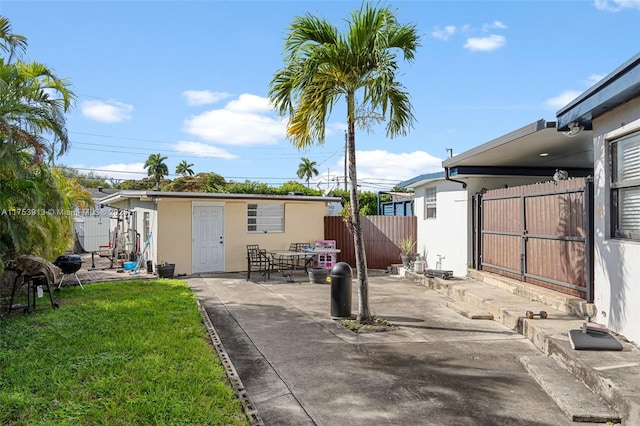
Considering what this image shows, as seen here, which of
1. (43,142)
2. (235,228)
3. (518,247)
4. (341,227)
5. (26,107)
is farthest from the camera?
(341,227)

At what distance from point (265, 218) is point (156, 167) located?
40664 mm

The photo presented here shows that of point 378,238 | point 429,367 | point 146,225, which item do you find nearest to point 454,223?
point 378,238

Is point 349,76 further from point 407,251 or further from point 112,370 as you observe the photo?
point 407,251

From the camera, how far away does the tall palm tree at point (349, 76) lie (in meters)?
6.61

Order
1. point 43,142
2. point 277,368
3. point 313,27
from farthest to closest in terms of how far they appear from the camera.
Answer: point 43,142
point 313,27
point 277,368

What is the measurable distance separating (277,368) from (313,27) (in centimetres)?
501

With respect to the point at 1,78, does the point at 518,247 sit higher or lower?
lower

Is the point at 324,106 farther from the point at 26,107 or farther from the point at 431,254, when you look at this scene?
the point at 431,254

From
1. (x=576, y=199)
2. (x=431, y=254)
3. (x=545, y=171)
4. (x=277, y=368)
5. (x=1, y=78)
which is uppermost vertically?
(x=1, y=78)

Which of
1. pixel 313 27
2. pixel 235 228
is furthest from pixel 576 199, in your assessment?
pixel 235 228

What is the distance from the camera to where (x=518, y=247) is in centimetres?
898

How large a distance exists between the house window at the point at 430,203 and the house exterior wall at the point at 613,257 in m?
7.51

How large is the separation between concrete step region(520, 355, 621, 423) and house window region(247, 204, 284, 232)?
1083cm

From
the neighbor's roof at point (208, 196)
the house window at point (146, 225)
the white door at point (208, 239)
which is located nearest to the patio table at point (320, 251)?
the neighbor's roof at point (208, 196)
